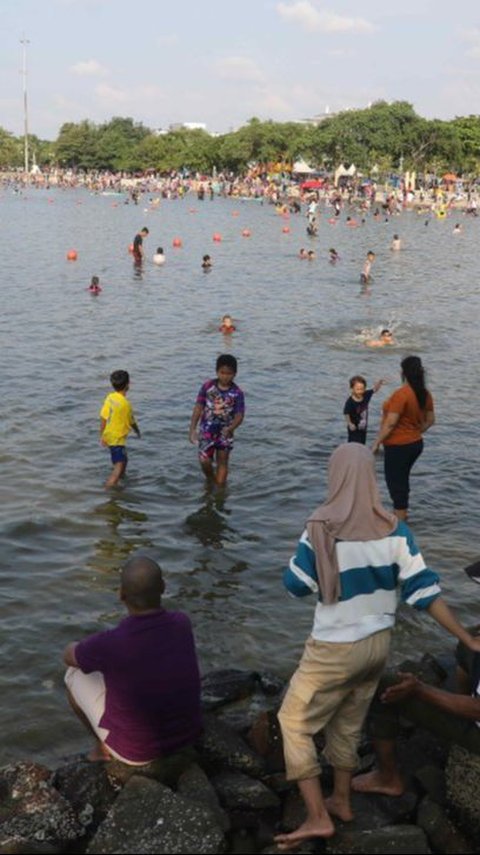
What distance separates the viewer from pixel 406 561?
421 centimetres

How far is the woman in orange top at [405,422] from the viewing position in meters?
8.58

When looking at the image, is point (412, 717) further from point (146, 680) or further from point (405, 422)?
point (405, 422)

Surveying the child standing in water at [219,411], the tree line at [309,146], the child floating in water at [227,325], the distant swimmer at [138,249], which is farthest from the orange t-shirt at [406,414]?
the tree line at [309,146]

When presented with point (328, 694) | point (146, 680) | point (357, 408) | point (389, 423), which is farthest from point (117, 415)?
point (328, 694)

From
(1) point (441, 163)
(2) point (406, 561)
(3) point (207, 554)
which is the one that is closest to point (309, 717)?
(2) point (406, 561)

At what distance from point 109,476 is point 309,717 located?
285 inches

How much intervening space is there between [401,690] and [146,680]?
1338 millimetres

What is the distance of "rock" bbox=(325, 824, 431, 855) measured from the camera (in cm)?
400

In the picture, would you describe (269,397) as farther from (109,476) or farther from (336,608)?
(336,608)

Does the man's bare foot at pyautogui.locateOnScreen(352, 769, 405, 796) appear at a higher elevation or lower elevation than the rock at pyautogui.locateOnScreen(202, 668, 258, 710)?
higher

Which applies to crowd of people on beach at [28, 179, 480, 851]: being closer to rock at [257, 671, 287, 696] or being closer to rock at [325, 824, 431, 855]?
rock at [325, 824, 431, 855]

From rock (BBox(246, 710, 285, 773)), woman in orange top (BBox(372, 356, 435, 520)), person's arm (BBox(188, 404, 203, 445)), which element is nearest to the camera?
rock (BBox(246, 710, 285, 773))

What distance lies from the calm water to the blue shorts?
1.27ft

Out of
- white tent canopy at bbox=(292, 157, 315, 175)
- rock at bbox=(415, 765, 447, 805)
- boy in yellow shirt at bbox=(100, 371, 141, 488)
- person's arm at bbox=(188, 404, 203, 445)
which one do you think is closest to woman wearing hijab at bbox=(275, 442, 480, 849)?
rock at bbox=(415, 765, 447, 805)
